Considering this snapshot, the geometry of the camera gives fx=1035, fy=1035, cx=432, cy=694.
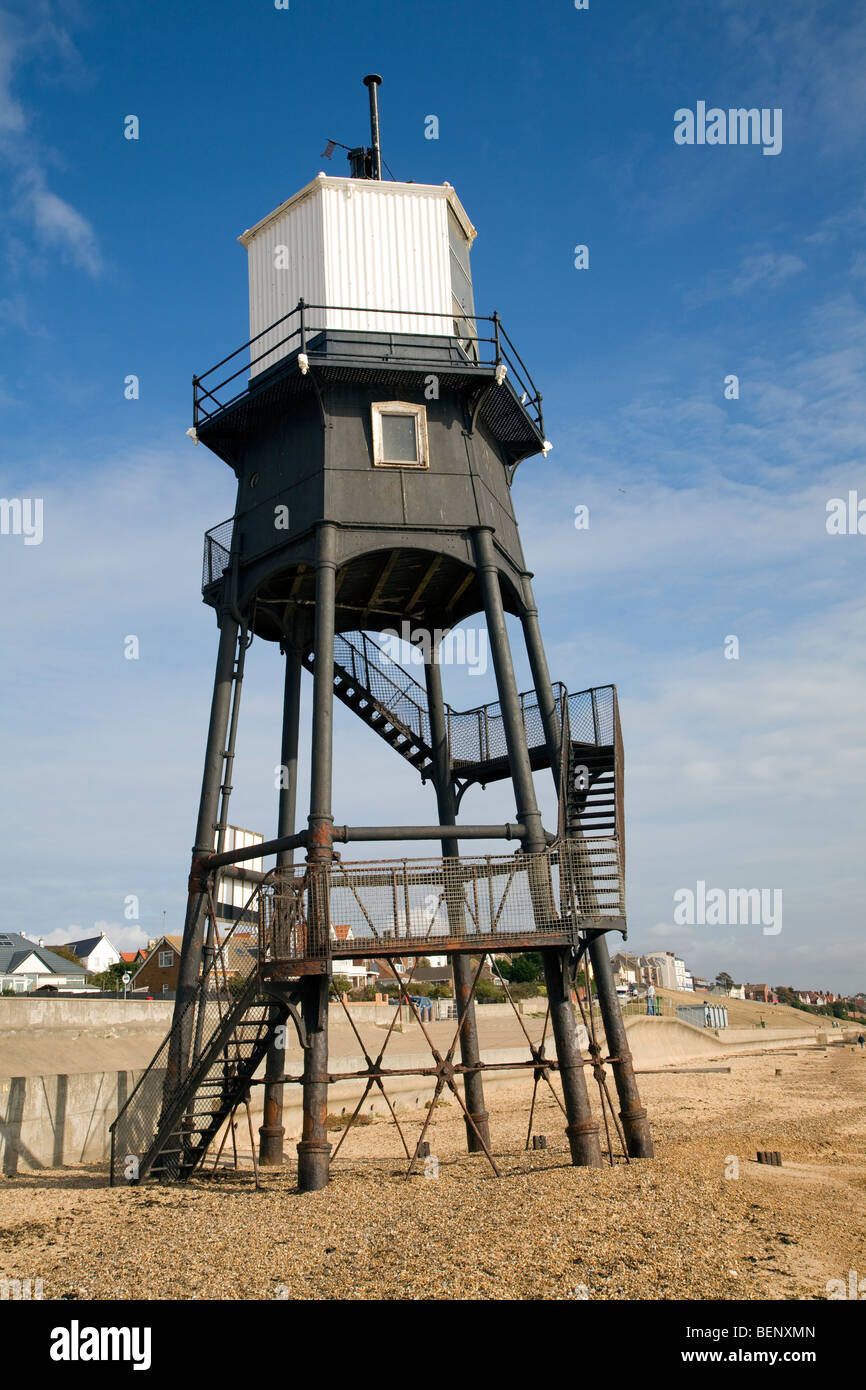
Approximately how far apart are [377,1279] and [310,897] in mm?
5905

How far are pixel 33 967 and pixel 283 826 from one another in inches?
2003

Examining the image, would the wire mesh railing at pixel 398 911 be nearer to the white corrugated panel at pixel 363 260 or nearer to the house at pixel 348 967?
the house at pixel 348 967

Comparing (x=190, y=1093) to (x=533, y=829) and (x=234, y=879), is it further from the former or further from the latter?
(x=533, y=829)

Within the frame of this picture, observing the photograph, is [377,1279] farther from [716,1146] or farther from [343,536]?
[716,1146]

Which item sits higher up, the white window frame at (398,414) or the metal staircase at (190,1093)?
the white window frame at (398,414)

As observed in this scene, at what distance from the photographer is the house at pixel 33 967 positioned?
57.0 metres

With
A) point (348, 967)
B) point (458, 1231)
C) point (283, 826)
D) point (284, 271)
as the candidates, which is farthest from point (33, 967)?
point (458, 1231)

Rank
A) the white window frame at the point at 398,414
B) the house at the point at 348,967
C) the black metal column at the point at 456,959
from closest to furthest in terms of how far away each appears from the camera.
A: the house at the point at 348,967 → the white window frame at the point at 398,414 → the black metal column at the point at 456,959

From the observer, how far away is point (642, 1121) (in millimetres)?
16906

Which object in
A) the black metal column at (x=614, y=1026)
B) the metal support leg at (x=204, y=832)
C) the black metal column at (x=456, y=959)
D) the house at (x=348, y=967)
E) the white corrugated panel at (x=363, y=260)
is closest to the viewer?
the house at (x=348, y=967)

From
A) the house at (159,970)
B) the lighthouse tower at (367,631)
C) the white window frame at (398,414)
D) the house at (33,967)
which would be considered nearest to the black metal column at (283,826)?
the lighthouse tower at (367,631)

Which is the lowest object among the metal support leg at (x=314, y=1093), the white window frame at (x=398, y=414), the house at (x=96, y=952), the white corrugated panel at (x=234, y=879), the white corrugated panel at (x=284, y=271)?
the house at (x=96, y=952)

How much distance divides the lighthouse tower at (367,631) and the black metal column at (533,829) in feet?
0.13

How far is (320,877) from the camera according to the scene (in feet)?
48.8
